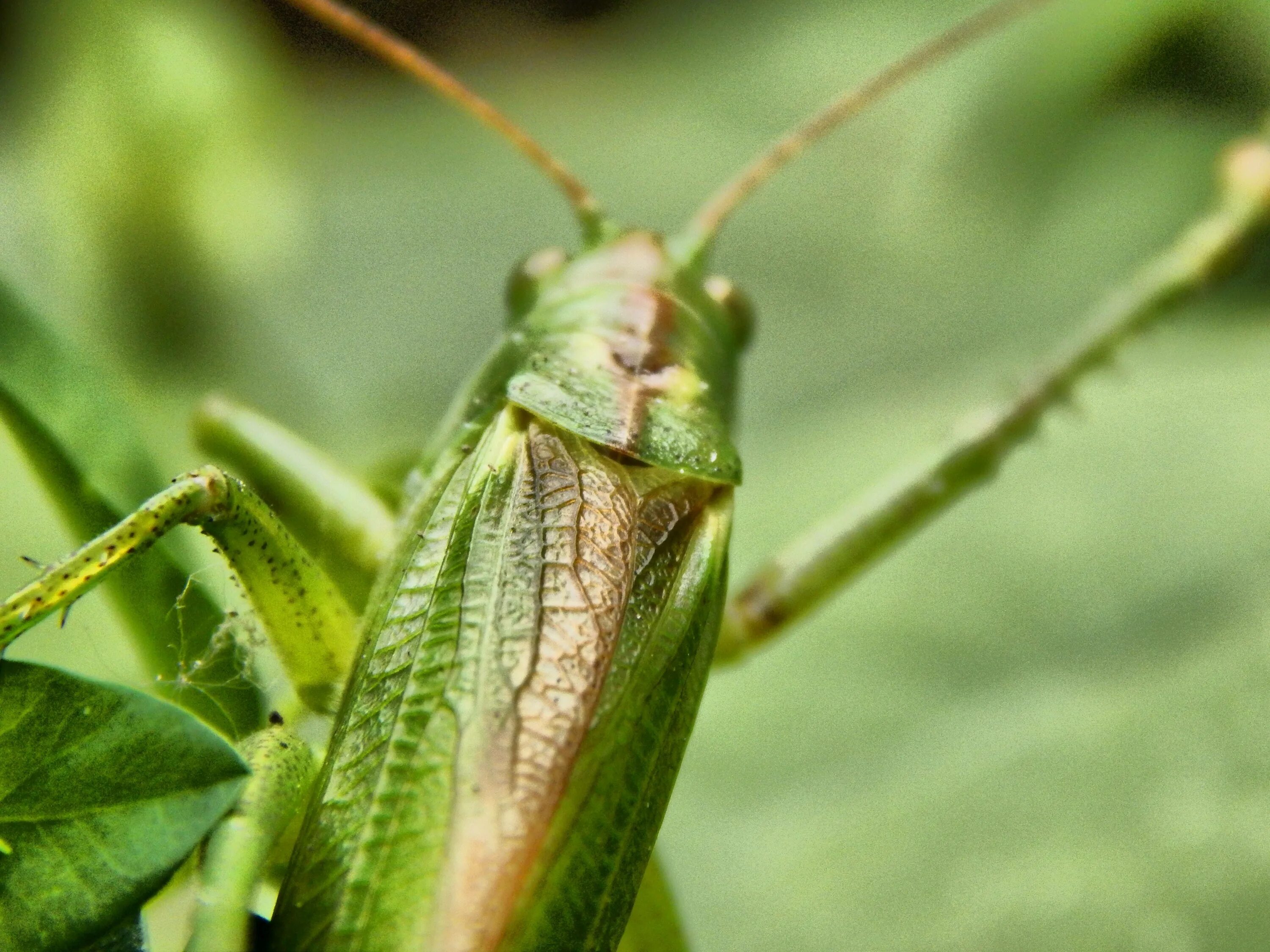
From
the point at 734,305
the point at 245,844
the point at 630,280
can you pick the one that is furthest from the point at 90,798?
the point at 734,305

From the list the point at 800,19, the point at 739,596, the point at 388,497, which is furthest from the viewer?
the point at 800,19

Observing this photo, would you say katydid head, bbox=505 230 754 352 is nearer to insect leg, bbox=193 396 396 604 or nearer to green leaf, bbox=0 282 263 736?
insect leg, bbox=193 396 396 604

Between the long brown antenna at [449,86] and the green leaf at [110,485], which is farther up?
the long brown antenna at [449,86]

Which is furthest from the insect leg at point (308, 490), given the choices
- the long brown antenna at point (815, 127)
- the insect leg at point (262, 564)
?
the long brown antenna at point (815, 127)

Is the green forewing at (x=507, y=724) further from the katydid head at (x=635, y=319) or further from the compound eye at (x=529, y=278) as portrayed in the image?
the compound eye at (x=529, y=278)

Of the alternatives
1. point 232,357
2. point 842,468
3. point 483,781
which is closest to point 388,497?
point 483,781

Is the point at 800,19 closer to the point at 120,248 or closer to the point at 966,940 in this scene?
the point at 120,248

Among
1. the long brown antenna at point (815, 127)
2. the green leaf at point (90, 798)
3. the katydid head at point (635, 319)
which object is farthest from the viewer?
the long brown antenna at point (815, 127)
